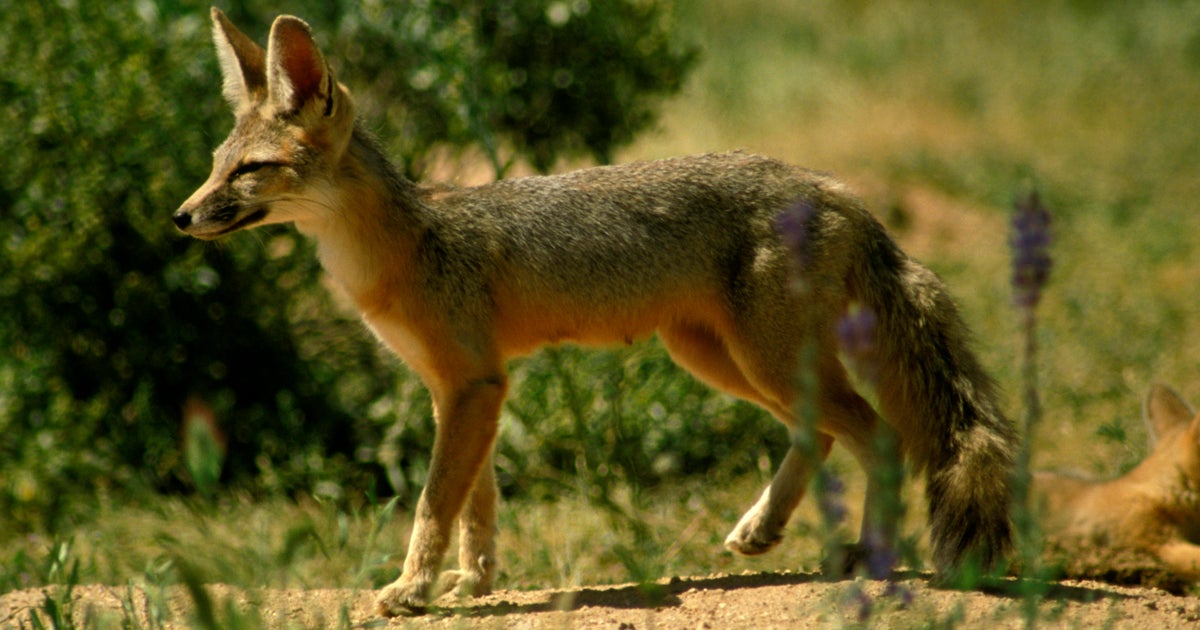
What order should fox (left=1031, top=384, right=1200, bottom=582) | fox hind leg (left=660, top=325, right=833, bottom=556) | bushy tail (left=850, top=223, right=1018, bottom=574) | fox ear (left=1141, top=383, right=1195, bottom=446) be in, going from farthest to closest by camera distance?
fox ear (left=1141, top=383, right=1195, bottom=446), fox (left=1031, top=384, right=1200, bottom=582), fox hind leg (left=660, top=325, right=833, bottom=556), bushy tail (left=850, top=223, right=1018, bottom=574)

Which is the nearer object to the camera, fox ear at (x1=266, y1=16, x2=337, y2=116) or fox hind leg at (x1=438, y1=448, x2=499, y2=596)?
fox ear at (x1=266, y1=16, x2=337, y2=116)

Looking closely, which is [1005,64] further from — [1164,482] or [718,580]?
[718,580]

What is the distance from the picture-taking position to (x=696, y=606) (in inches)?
174

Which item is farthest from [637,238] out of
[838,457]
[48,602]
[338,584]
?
[838,457]

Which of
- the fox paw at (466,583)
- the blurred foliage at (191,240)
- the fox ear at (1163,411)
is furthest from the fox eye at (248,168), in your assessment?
the fox ear at (1163,411)

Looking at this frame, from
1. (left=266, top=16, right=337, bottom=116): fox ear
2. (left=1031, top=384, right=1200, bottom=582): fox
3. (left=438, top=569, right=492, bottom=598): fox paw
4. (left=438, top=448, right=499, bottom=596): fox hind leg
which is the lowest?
(left=438, top=569, right=492, bottom=598): fox paw

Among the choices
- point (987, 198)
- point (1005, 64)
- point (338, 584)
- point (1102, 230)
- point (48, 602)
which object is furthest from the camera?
point (1005, 64)

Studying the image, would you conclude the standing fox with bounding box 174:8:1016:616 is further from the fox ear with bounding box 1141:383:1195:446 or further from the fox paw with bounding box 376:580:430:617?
the fox ear with bounding box 1141:383:1195:446

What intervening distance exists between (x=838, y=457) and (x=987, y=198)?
6.66 meters

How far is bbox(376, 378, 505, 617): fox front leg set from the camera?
4621mm

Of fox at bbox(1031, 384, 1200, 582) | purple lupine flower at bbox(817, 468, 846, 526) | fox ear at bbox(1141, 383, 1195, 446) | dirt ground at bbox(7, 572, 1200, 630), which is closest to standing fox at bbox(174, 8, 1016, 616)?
dirt ground at bbox(7, 572, 1200, 630)

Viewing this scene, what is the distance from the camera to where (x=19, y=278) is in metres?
7.09

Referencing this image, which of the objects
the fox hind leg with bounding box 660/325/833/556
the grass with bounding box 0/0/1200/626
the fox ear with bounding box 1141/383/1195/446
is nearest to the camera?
the fox hind leg with bounding box 660/325/833/556

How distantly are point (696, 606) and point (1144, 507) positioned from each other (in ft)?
7.76
